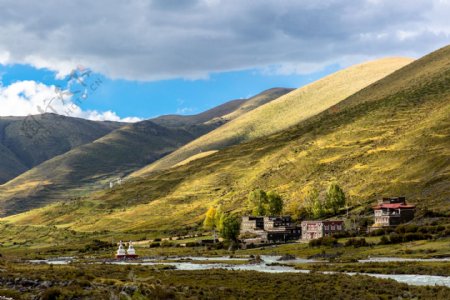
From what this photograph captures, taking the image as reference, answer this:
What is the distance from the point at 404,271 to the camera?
3364 inches

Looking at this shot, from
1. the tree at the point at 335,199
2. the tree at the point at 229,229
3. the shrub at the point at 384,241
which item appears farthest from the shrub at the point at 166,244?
the shrub at the point at 384,241

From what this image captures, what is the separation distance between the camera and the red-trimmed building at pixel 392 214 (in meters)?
159

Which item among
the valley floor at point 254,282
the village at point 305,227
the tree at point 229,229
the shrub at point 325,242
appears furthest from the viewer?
the tree at point 229,229

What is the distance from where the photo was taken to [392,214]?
159750 millimetres

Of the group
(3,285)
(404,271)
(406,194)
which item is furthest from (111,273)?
(406,194)

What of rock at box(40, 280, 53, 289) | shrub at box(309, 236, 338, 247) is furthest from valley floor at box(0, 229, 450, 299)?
shrub at box(309, 236, 338, 247)

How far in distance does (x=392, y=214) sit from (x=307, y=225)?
23.7 meters

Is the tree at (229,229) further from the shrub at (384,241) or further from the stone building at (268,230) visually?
the shrub at (384,241)

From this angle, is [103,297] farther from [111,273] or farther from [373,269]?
[373,269]

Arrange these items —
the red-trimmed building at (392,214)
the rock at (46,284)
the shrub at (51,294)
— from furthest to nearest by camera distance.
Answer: the red-trimmed building at (392,214) < the rock at (46,284) < the shrub at (51,294)

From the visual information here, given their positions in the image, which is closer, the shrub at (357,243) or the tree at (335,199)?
the shrub at (357,243)

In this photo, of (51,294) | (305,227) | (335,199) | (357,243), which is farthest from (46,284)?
(335,199)

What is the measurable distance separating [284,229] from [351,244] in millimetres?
46681

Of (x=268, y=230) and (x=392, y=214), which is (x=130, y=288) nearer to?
(x=392, y=214)
